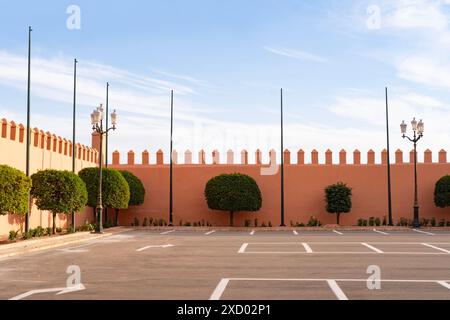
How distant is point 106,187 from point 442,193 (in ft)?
59.3

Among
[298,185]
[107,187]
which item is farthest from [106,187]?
[298,185]

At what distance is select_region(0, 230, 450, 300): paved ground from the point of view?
A: 9.62 metres

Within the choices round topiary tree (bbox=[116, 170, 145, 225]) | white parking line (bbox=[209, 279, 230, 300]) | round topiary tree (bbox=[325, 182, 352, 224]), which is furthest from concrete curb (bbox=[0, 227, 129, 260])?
round topiary tree (bbox=[325, 182, 352, 224])

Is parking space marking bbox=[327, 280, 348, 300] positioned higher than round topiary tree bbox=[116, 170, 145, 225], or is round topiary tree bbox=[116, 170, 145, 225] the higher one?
round topiary tree bbox=[116, 170, 145, 225]

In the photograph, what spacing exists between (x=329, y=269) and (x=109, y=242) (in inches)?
437

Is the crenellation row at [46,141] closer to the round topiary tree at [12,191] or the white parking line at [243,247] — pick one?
the round topiary tree at [12,191]

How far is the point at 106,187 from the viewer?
30172 mm

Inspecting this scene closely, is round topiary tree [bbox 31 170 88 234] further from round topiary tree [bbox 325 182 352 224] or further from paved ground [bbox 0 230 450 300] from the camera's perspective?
round topiary tree [bbox 325 182 352 224]

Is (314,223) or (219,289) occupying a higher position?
(219,289)

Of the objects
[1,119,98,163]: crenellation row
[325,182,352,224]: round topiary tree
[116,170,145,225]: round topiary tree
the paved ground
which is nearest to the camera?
the paved ground

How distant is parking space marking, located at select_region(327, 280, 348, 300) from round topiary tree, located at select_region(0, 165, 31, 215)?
43.3 ft

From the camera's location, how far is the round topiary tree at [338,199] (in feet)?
107

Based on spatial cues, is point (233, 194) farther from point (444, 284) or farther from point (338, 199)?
point (444, 284)
